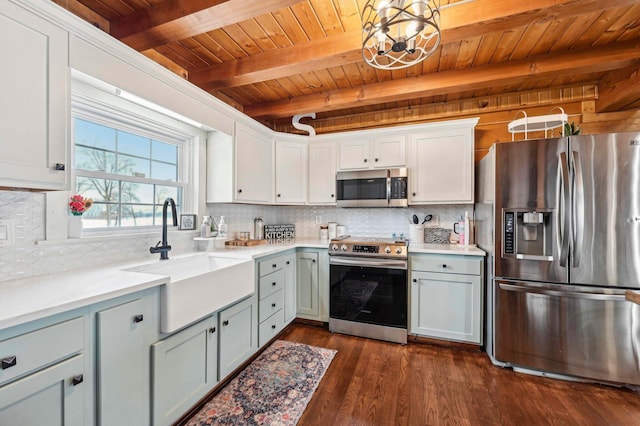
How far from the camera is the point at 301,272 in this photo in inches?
117

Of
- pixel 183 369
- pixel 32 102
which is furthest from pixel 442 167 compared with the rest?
pixel 32 102

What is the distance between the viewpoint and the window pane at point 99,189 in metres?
1.76

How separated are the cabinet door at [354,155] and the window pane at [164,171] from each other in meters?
1.75

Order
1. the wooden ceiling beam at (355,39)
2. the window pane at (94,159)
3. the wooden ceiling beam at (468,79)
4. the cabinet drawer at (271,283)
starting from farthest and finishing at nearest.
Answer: the cabinet drawer at (271,283) < the wooden ceiling beam at (468,79) < the window pane at (94,159) < the wooden ceiling beam at (355,39)

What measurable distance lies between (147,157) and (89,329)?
4.91ft

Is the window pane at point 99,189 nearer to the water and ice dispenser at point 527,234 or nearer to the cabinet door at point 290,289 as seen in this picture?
the cabinet door at point 290,289

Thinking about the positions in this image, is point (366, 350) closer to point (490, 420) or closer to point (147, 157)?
point (490, 420)

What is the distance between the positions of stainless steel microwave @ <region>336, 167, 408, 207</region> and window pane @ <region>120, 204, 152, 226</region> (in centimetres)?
189

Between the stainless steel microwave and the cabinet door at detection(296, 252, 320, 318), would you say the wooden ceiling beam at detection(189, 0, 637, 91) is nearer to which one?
the stainless steel microwave

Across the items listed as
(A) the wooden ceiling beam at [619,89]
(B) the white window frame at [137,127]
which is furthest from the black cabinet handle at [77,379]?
(A) the wooden ceiling beam at [619,89]

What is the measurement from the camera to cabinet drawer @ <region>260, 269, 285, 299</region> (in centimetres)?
236

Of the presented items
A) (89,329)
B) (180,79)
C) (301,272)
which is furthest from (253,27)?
(301,272)

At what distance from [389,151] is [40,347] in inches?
116

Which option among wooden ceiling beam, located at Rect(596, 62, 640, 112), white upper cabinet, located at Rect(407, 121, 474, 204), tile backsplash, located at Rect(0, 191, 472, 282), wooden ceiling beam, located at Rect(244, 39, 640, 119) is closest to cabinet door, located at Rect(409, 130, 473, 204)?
white upper cabinet, located at Rect(407, 121, 474, 204)
